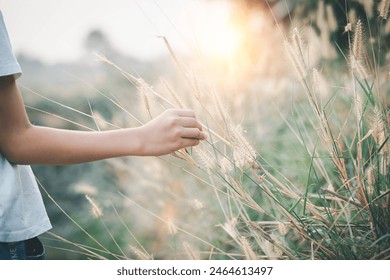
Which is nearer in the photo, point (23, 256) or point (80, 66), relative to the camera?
point (23, 256)

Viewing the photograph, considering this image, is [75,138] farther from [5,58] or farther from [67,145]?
[5,58]

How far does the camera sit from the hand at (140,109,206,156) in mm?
729

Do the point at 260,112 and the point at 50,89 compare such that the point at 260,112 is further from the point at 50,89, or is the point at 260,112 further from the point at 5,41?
the point at 5,41

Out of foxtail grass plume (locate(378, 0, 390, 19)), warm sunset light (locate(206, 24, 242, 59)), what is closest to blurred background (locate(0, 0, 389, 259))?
warm sunset light (locate(206, 24, 242, 59))

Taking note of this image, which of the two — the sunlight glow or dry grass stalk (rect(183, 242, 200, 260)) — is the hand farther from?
the sunlight glow

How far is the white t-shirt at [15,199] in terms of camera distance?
0.66 meters

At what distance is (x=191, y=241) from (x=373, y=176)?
69 centimetres

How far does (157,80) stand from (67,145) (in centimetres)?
55

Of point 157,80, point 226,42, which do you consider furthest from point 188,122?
point 226,42

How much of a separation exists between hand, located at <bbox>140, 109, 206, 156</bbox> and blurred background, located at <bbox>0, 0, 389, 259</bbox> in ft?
1.03

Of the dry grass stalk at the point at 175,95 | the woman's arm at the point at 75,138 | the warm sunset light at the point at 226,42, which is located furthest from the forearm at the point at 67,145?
the warm sunset light at the point at 226,42

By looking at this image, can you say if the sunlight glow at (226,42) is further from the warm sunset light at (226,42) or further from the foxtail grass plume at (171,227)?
the foxtail grass plume at (171,227)
